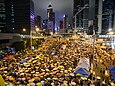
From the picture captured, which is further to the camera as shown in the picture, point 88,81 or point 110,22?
point 110,22

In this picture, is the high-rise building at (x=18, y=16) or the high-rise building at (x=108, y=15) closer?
the high-rise building at (x=108, y=15)

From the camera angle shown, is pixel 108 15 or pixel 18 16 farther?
pixel 18 16

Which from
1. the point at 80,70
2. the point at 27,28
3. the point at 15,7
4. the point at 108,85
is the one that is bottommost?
the point at 108,85

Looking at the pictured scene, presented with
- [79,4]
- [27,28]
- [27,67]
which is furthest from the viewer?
[79,4]

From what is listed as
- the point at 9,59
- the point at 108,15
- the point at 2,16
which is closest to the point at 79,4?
the point at 108,15

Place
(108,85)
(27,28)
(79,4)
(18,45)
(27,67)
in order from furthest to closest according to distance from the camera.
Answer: (79,4)
(27,28)
(18,45)
(27,67)
(108,85)

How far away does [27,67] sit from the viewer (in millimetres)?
22516

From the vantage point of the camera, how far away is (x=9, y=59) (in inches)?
1113

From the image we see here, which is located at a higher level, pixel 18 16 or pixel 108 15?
pixel 18 16

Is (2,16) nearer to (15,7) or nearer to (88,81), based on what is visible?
(15,7)

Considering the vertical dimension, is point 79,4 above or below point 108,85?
above

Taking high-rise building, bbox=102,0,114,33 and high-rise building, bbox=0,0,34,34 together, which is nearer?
high-rise building, bbox=102,0,114,33

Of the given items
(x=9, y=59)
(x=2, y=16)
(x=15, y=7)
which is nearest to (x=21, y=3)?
(x=15, y=7)

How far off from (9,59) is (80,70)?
13.9 metres
